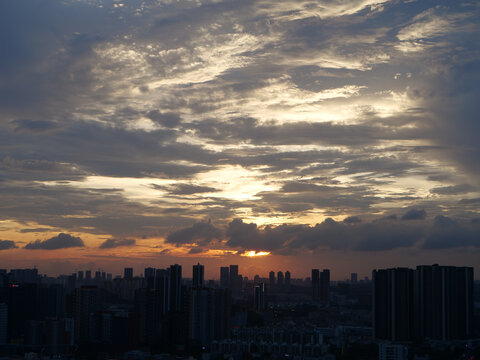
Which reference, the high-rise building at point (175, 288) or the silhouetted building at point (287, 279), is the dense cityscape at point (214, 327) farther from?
the silhouetted building at point (287, 279)

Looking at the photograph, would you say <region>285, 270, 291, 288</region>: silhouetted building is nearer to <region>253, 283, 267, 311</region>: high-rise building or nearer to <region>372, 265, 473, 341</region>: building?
<region>253, 283, 267, 311</region>: high-rise building

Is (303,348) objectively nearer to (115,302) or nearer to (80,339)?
(80,339)

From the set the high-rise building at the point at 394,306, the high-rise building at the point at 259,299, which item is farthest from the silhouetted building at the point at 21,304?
the high-rise building at the point at 259,299

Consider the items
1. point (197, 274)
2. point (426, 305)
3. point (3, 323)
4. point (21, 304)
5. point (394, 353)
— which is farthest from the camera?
point (197, 274)

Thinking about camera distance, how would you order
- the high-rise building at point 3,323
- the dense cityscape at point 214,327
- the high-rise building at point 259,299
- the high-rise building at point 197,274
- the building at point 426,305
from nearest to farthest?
the dense cityscape at point 214,327, the high-rise building at point 3,323, the building at point 426,305, the high-rise building at point 197,274, the high-rise building at point 259,299

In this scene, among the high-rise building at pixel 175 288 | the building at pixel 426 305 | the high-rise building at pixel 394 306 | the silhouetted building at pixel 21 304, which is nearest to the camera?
the building at pixel 426 305

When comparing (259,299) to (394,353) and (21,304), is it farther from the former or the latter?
(394,353)

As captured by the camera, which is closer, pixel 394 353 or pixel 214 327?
pixel 394 353

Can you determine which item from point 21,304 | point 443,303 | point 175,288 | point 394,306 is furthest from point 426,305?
point 21,304
